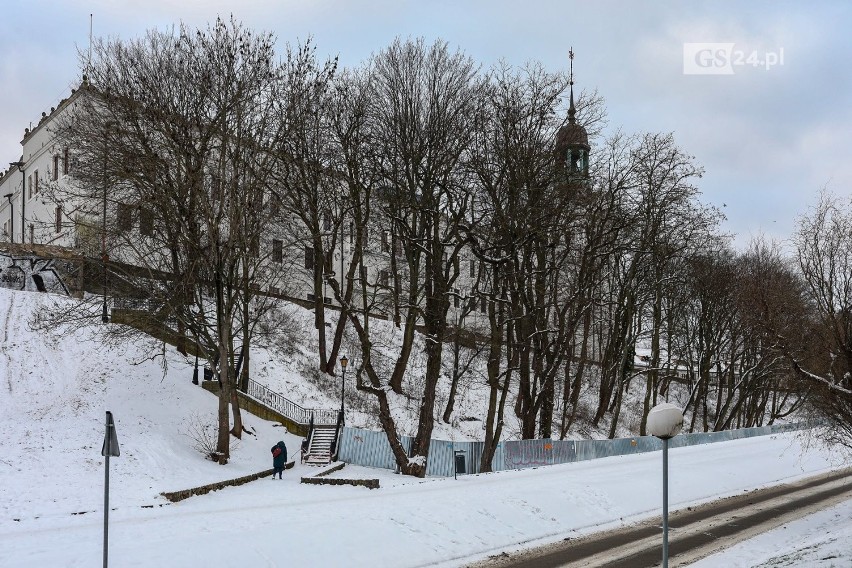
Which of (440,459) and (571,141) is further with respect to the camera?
(571,141)

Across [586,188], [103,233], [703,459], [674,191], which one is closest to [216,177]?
[103,233]

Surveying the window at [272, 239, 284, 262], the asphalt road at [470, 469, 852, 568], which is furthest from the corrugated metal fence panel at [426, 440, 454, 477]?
the window at [272, 239, 284, 262]

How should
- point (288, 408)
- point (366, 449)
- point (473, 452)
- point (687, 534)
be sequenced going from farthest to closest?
Result: point (288, 408), point (366, 449), point (473, 452), point (687, 534)

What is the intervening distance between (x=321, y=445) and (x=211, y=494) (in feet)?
30.6

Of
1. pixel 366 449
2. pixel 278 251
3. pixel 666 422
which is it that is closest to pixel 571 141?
pixel 278 251

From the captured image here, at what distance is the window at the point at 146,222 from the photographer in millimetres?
26828

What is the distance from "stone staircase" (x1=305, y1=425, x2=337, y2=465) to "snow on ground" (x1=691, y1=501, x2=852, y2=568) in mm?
17310

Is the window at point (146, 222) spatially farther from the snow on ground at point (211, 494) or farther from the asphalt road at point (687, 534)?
the asphalt road at point (687, 534)

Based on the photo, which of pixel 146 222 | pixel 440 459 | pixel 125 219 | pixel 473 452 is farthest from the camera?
pixel 473 452

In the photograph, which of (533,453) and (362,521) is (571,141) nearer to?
(533,453)

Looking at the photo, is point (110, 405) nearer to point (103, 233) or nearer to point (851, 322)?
point (103, 233)

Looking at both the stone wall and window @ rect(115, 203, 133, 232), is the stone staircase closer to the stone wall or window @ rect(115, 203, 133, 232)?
the stone wall

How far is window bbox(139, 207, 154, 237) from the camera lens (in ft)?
88.0

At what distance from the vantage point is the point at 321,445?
103ft
